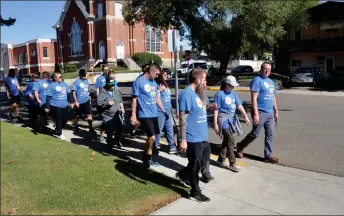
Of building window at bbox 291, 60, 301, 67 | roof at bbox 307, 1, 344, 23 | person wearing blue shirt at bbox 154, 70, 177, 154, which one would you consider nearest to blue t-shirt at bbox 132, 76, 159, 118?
person wearing blue shirt at bbox 154, 70, 177, 154

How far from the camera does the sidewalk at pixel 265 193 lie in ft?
14.8

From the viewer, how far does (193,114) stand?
15.9 feet

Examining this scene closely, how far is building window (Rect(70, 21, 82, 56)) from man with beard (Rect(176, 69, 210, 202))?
161 ft

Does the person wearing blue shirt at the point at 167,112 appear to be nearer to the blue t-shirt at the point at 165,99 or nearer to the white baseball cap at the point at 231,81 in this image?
the blue t-shirt at the point at 165,99

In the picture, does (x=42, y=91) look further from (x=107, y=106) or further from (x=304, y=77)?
(x=304, y=77)

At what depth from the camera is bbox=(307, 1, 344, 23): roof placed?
3189cm

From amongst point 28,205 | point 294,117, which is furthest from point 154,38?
point 28,205

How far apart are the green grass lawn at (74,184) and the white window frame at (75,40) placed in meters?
47.1

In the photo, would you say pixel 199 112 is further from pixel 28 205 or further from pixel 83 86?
pixel 83 86

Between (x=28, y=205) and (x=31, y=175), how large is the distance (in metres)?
0.96

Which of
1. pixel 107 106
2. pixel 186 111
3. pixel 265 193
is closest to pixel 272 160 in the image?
pixel 265 193

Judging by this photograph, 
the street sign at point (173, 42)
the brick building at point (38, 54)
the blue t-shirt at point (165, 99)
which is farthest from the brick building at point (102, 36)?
the blue t-shirt at point (165, 99)

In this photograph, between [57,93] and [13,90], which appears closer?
[57,93]

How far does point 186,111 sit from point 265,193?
5.50ft
